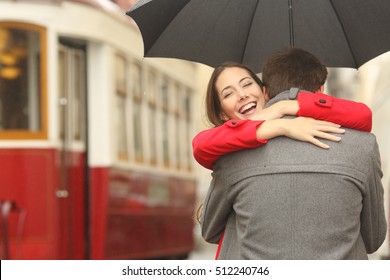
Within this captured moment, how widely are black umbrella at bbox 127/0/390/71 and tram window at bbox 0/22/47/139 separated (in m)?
5.43

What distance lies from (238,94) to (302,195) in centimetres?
54

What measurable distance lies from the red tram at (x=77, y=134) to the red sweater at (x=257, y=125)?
20.6 ft

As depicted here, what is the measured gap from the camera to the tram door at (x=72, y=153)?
9086 millimetres

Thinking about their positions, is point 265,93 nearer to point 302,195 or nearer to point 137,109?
point 302,195

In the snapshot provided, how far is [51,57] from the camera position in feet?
29.7

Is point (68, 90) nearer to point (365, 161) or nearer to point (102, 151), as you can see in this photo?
point (102, 151)

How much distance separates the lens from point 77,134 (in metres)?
9.36

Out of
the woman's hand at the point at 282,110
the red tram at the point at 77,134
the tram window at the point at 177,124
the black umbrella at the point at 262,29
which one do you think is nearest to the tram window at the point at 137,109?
the red tram at the point at 77,134

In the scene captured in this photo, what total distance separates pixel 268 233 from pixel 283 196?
91 millimetres

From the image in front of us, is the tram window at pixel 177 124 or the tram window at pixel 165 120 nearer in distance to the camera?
the tram window at pixel 165 120

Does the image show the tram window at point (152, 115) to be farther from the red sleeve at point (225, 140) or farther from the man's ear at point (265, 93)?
the red sleeve at point (225, 140)

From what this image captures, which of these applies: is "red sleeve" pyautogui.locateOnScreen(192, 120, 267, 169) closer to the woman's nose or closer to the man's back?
the man's back

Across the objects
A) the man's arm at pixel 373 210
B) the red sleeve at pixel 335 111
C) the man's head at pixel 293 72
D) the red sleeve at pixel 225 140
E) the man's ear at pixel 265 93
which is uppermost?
the man's head at pixel 293 72
